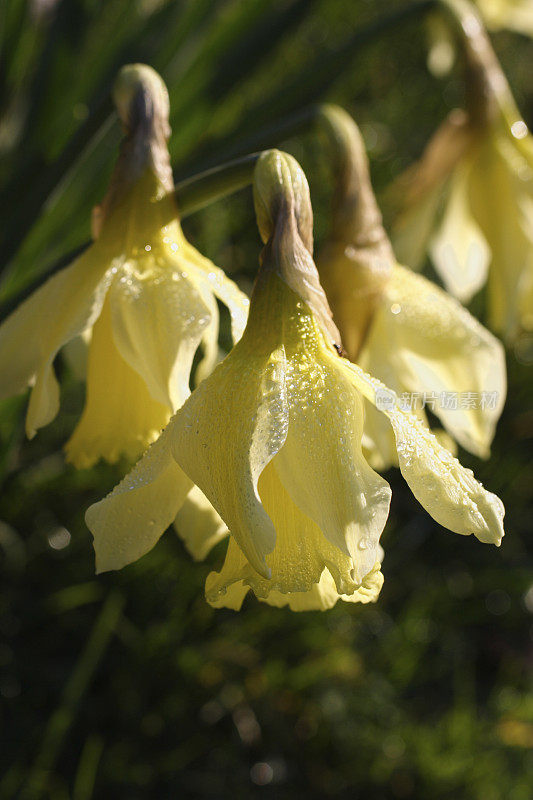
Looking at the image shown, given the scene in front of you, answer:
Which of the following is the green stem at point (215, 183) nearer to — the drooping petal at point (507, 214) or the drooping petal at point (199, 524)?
the drooping petal at point (199, 524)

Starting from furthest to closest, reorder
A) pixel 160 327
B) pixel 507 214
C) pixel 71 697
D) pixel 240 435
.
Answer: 1. pixel 71 697
2. pixel 507 214
3. pixel 160 327
4. pixel 240 435

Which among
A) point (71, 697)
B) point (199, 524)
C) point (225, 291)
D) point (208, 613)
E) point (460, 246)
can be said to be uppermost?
point (225, 291)

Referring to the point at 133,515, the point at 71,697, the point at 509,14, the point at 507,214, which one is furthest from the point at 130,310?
the point at 509,14

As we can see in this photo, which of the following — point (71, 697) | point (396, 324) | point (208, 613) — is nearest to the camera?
point (396, 324)

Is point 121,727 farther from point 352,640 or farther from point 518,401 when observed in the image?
point 518,401

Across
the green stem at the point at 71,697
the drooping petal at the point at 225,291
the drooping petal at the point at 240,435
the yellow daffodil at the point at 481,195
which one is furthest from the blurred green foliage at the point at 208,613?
the drooping petal at the point at 240,435

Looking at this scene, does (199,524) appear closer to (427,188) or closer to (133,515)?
(133,515)

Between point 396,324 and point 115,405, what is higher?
point 115,405

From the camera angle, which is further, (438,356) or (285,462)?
(438,356)
